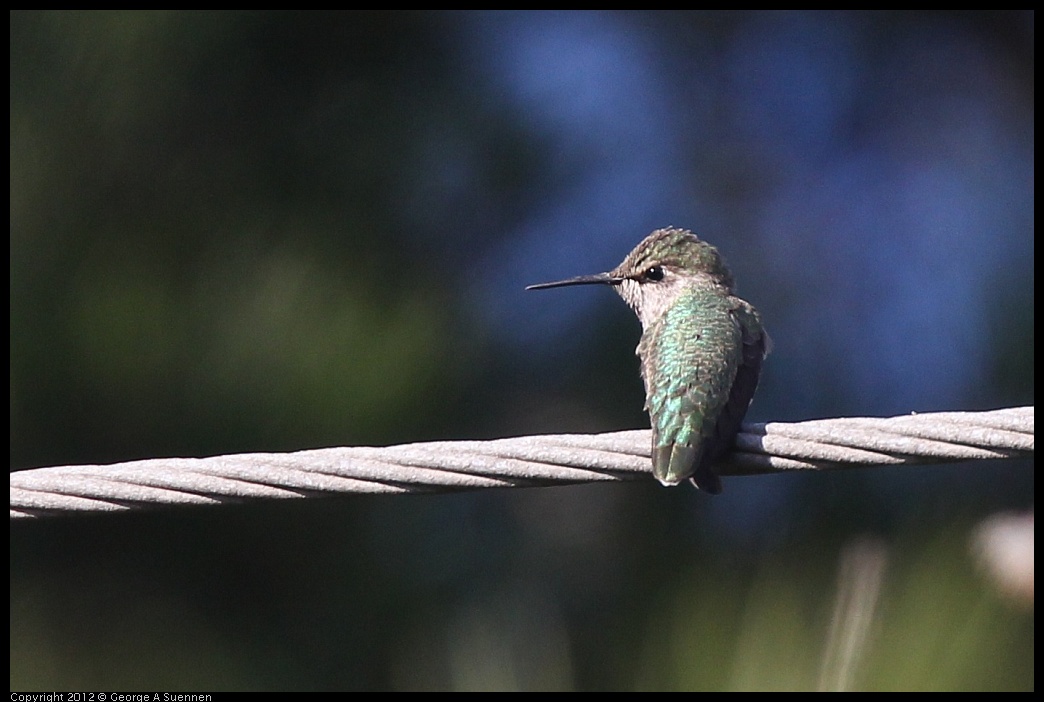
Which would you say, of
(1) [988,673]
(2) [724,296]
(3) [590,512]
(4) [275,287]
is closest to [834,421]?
(1) [988,673]

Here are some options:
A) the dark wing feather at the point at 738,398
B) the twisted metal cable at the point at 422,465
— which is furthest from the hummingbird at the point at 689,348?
the twisted metal cable at the point at 422,465

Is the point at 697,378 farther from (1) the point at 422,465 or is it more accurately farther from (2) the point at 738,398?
(1) the point at 422,465

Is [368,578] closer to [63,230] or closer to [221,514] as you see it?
[221,514]

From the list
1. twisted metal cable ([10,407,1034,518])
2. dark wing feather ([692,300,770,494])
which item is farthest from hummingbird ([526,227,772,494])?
twisted metal cable ([10,407,1034,518])

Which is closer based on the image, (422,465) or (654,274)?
(422,465)

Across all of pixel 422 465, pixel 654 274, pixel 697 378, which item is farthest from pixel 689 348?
pixel 422 465

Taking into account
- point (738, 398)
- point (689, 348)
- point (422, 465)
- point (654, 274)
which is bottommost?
point (422, 465)

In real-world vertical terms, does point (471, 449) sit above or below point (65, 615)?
above

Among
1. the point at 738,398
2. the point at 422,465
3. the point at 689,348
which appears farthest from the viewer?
the point at 689,348

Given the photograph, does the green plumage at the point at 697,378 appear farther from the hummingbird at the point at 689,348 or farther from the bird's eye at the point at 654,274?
the bird's eye at the point at 654,274
